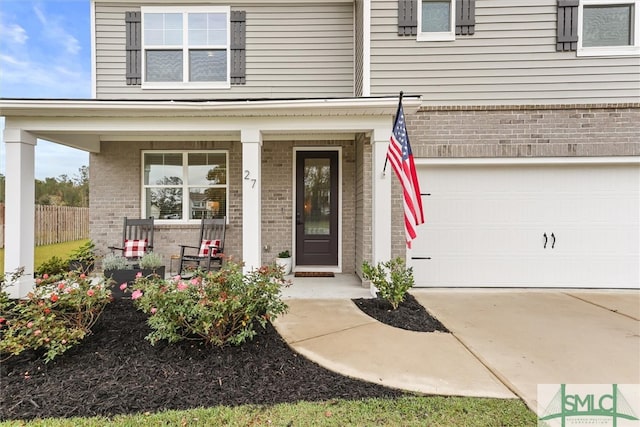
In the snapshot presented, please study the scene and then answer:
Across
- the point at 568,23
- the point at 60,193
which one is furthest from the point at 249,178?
the point at 60,193

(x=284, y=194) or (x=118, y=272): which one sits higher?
(x=284, y=194)

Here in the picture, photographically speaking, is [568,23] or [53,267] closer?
[568,23]

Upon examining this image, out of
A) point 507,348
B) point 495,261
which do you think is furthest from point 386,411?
point 495,261

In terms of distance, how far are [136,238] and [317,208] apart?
3.56 meters

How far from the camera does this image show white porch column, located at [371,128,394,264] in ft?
15.4

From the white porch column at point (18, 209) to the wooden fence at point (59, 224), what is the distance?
3750 millimetres

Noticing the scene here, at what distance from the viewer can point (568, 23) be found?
525 cm

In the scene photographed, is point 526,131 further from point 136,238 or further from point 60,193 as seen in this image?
point 60,193

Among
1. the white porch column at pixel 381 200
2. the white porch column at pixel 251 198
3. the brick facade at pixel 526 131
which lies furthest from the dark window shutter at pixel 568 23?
the white porch column at pixel 251 198

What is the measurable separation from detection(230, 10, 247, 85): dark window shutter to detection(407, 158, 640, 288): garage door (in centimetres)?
396

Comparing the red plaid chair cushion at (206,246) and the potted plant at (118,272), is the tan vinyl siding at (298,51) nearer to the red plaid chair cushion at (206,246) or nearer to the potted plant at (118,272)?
the red plaid chair cushion at (206,246)

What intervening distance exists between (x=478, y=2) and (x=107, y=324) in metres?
7.00

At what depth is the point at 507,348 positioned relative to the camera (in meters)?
3.18

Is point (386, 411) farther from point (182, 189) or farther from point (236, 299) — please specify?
point (182, 189)
